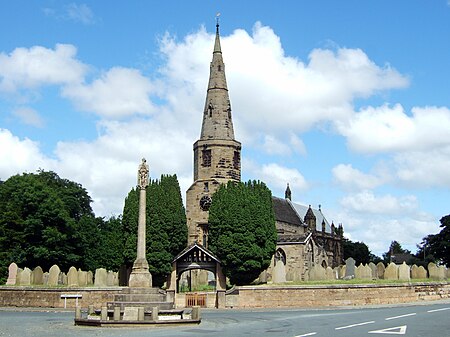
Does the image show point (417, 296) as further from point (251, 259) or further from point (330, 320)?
point (330, 320)

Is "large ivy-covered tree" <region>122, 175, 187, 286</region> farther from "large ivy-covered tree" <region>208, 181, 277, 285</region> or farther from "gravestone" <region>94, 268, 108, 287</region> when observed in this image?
"gravestone" <region>94, 268, 108, 287</region>

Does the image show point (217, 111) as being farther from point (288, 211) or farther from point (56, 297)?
point (56, 297)

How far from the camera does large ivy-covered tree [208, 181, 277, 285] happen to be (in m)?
42.6

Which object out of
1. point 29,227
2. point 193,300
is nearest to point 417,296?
point 193,300

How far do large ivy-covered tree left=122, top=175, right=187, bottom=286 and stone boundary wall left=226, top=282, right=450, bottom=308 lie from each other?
30.1 ft

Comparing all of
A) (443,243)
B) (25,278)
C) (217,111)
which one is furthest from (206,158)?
(443,243)

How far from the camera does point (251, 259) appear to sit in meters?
42.6

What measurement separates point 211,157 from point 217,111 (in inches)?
179

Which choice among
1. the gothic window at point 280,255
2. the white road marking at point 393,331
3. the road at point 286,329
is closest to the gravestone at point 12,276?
the road at point 286,329

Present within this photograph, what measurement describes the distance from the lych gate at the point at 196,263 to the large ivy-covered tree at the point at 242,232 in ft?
2.71

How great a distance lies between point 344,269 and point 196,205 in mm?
15100

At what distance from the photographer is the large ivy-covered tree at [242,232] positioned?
42.6 metres

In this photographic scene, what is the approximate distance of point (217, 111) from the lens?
184ft

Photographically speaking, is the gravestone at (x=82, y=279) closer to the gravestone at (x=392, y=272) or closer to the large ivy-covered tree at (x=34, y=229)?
the large ivy-covered tree at (x=34, y=229)
